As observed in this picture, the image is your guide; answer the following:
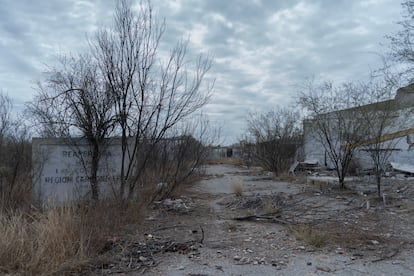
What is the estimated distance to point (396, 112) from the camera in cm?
1272

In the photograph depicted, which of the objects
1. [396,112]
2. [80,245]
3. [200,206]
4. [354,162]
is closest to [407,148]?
[354,162]

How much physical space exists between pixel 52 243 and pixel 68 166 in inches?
182

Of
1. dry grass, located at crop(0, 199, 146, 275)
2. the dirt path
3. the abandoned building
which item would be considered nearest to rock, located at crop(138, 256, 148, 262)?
the dirt path

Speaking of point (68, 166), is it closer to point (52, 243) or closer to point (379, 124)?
point (52, 243)

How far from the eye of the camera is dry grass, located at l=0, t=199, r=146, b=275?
4.36m

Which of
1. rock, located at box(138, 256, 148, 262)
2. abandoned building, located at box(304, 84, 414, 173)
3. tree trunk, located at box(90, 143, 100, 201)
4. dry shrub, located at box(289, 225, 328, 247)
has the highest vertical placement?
abandoned building, located at box(304, 84, 414, 173)

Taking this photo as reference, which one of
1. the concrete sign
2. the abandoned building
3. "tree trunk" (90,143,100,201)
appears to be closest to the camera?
"tree trunk" (90,143,100,201)

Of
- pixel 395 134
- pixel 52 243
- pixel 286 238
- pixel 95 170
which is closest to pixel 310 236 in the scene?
pixel 286 238

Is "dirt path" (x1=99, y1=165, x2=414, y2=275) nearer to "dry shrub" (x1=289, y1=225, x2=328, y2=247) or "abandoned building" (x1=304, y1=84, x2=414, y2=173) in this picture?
"dry shrub" (x1=289, y1=225, x2=328, y2=247)

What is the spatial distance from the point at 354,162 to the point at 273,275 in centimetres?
1586

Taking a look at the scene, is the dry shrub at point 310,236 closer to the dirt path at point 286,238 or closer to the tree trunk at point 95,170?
the dirt path at point 286,238

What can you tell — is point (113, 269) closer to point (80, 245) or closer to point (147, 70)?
point (80, 245)

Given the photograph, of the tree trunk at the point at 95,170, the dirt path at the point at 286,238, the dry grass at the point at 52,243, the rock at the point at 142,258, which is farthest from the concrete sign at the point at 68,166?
the rock at the point at 142,258

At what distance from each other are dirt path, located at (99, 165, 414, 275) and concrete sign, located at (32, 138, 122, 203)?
1.65 meters
